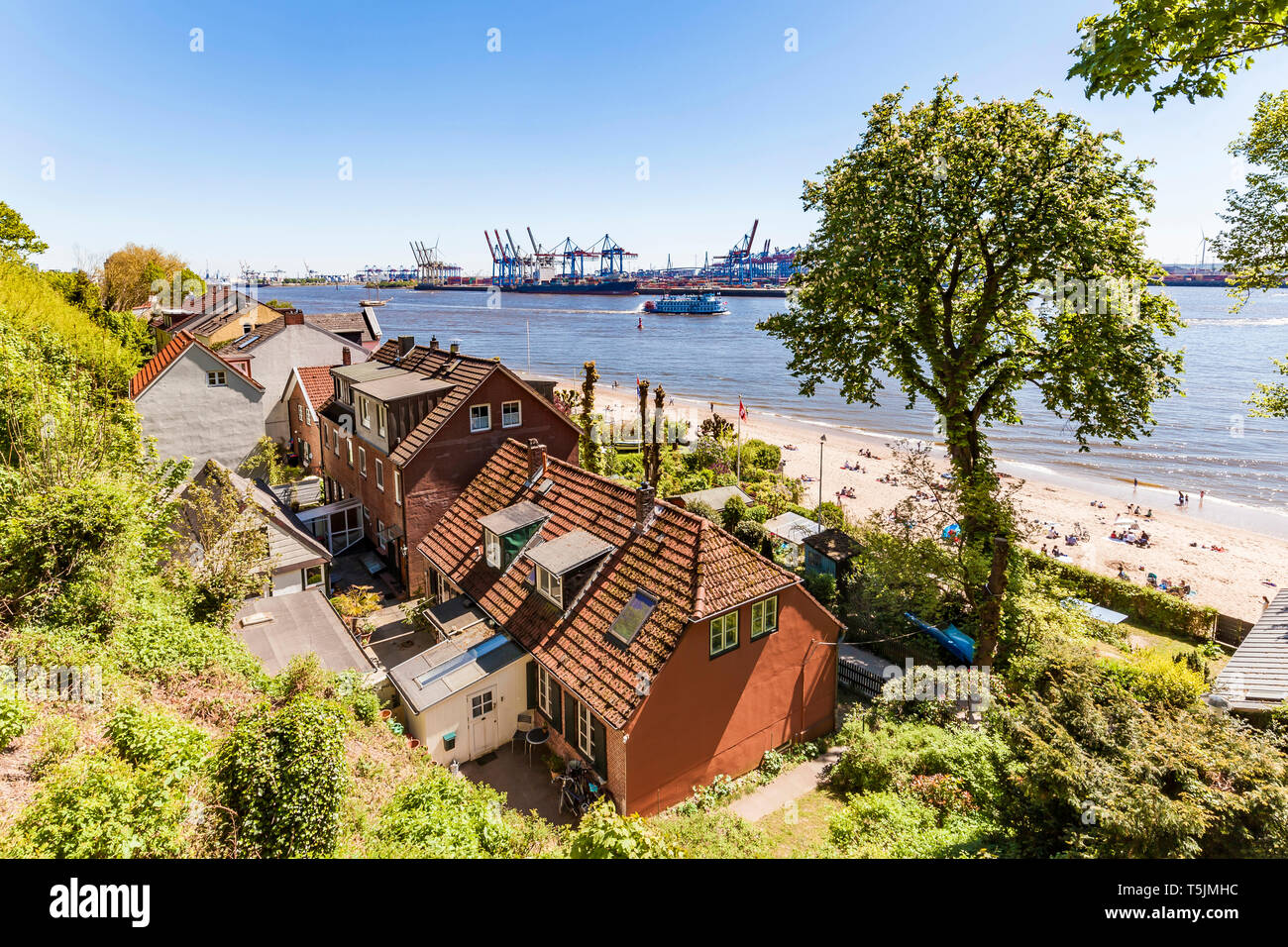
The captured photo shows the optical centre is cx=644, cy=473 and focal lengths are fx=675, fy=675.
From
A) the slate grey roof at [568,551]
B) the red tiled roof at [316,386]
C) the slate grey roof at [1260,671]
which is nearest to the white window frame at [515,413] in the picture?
the slate grey roof at [568,551]

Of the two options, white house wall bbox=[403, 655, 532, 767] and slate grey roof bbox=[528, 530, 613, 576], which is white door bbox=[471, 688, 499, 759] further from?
slate grey roof bbox=[528, 530, 613, 576]

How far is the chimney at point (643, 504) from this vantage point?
746 inches

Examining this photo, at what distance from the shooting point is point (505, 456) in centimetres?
2634

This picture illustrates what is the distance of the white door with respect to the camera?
723 inches

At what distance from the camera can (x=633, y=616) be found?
17047 mm

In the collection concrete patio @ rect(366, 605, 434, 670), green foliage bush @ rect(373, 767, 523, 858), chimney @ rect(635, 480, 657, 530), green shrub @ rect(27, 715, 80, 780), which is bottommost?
concrete patio @ rect(366, 605, 434, 670)

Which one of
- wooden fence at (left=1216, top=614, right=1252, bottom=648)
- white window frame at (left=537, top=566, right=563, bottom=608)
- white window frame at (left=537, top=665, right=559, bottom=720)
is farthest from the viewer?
wooden fence at (left=1216, top=614, right=1252, bottom=648)

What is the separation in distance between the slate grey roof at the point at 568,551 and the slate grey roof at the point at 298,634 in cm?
547

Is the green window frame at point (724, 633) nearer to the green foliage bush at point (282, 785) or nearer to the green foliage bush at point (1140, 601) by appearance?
the green foliage bush at point (282, 785)

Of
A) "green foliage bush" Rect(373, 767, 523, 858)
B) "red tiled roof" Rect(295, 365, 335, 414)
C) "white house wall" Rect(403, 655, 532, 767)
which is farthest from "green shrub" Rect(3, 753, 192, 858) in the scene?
"red tiled roof" Rect(295, 365, 335, 414)

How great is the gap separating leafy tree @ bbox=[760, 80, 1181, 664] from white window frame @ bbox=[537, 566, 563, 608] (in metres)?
13.4

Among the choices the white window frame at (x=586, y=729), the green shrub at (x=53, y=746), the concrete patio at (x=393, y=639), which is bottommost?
the concrete patio at (x=393, y=639)
